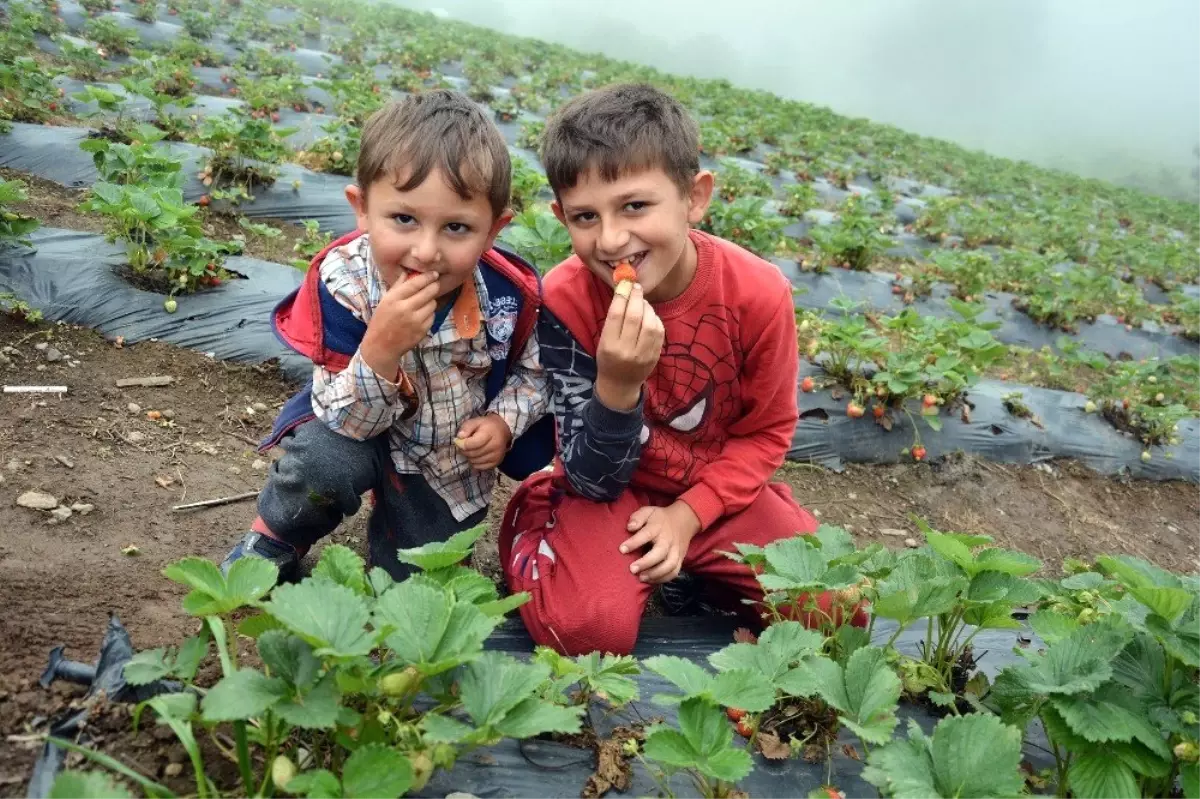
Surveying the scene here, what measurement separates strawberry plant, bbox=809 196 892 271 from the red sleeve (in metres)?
3.59

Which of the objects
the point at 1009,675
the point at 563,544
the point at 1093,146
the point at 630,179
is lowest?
the point at 563,544

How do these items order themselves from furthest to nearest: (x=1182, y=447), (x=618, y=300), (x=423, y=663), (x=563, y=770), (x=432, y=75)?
(x=432, y=75)
(x=1182, y=447)
(x=618, y=300)
(x=563, y=770)
(x=423, y=663)

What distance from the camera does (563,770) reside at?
1380 millimetres

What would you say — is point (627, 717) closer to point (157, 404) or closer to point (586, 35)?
point (157, 404)

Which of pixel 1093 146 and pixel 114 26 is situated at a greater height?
pixel 1093 146

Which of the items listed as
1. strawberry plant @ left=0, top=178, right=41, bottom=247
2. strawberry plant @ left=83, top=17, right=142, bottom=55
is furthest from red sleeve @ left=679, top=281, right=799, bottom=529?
strawberry plant @ left=83, top=17, right=142, bottom=55

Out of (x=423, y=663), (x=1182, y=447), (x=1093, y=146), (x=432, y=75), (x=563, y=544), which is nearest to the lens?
(x=423, y=663)

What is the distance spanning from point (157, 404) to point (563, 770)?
236 centimetres

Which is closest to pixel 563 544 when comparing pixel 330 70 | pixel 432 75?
pixel 330 70

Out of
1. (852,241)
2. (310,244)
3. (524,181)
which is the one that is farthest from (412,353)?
(852,241)

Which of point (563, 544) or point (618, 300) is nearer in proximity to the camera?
point (618, 300)

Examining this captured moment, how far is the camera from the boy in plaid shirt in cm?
180

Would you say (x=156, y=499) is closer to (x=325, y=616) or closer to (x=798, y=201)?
(x=325, y=616)

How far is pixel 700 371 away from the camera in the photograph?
7.31 ft
